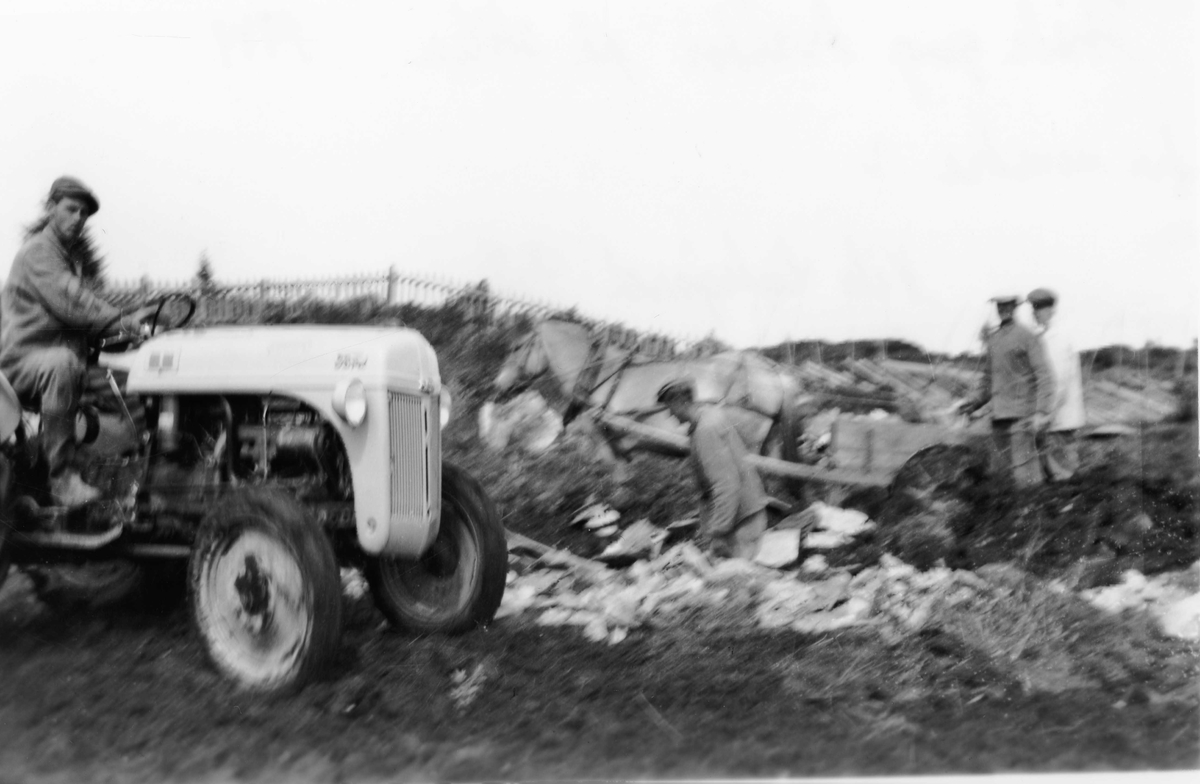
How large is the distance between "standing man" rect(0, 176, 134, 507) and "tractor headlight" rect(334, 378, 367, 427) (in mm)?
1018

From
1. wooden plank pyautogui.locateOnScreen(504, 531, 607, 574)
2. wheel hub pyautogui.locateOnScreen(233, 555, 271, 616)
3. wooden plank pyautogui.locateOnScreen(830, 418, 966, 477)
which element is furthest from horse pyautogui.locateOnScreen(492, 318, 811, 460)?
wheel hub pyautogui.locateOnScreen(233, 555, 271, 616)

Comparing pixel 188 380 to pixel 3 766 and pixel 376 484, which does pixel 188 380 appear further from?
pixel 3 766

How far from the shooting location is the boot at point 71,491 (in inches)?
183

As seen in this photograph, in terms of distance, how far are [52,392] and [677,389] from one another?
2.47 metres

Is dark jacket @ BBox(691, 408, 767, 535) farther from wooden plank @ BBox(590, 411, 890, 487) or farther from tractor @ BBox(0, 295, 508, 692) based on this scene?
tractor @ BBox(0, 295, 508, 692)

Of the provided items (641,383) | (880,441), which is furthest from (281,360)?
(880,441)

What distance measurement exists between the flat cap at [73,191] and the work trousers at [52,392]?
59 centimetres

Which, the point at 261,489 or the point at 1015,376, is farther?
the point at 1015,376

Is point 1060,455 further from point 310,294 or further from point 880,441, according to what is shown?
point 310,294

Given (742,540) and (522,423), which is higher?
(522,423)

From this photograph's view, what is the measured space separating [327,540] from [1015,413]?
2.82 meters

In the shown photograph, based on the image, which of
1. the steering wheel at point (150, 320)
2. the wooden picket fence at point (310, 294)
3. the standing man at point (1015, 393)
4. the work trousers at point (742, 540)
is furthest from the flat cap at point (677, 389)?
the steering wheel at point (150, 320)

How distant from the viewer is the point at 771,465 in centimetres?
491

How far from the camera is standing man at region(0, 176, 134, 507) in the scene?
4.66m
